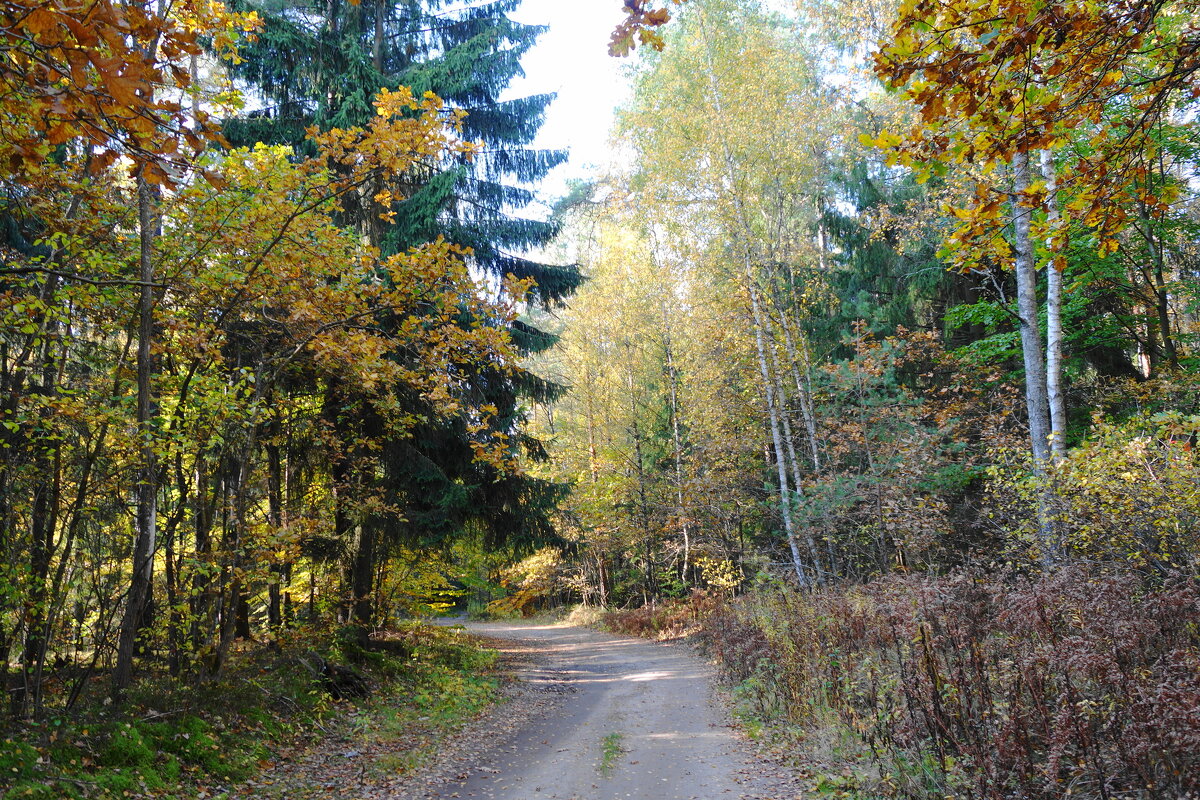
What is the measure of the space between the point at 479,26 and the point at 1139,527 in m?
13.1

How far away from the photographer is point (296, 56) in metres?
11.2

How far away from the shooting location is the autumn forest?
346cm

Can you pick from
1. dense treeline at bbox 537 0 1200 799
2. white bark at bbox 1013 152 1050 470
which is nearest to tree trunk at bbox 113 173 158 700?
dense treeline at bbox 537 0 1200 799

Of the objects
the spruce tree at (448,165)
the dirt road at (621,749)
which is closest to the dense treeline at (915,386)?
the dirt road at (621,749)

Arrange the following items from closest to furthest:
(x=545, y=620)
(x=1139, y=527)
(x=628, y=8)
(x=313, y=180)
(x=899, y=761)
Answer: (x=628, y=8) → (x=899, y=761) → (x=1139, y=527) → (x=313, y=180) → (x=545, y=620)

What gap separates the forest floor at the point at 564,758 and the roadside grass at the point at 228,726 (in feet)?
0.76

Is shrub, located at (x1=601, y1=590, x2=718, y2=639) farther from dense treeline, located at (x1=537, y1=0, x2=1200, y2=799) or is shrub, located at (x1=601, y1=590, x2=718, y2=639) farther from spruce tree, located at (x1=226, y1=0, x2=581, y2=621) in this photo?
spruce tree, located at (x1=226, y1=0, x2=581, y2=621)

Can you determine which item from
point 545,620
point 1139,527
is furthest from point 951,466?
point 545,620

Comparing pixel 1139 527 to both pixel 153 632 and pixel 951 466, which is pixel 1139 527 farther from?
pixel 153 632

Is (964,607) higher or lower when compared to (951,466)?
lower

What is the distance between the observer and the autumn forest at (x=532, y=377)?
11.4 feet

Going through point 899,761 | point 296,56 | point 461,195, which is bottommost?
point 899,761

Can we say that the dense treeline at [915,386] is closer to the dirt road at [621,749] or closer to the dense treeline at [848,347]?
the dense treeline at [848,347]

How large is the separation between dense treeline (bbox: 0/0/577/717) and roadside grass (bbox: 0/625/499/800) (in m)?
0.52
